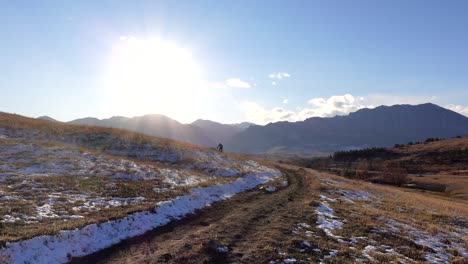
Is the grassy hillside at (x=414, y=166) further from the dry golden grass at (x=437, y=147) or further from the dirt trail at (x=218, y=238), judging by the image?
the dirt trail at (x=218, y=238)

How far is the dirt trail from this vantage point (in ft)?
47.0

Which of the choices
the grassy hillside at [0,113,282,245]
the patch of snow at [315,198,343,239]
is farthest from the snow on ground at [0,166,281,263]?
the patch of snow at [315,198,343,239]

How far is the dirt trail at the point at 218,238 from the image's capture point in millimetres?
14331

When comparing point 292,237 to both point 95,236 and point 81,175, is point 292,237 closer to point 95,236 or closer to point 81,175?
point 95,236

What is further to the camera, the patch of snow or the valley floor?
the patch of snow

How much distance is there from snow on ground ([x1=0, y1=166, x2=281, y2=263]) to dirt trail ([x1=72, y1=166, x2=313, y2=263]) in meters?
0.54

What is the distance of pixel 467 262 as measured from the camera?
1766cm

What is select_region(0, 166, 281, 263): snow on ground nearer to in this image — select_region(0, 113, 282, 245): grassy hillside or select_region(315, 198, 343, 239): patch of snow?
select_region(0, 113, 282, 245): grassy hillside

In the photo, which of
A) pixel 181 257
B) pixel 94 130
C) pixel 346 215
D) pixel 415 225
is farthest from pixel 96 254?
pixel 94 130

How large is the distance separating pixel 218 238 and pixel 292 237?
3990 mm

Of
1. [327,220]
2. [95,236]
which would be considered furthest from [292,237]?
[95,236]

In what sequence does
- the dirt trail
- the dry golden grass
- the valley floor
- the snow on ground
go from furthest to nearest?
the dry golden grass < the valley floor < the dirt trail < the snow on ground

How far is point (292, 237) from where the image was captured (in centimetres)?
1817

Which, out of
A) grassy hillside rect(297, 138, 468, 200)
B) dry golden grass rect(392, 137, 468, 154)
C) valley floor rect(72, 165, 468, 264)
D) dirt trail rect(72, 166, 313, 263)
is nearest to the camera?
dirt trail rect(72, 166, 313, 263)
